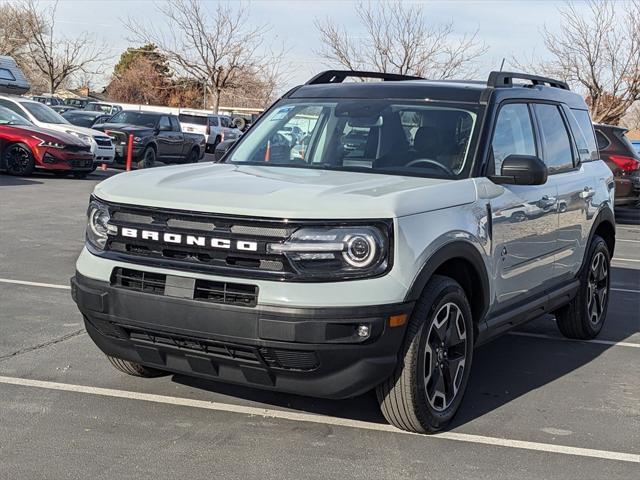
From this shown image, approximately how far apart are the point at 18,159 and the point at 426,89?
14.8 m

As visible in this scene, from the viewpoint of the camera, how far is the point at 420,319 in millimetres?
4379

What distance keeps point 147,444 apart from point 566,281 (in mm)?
3476

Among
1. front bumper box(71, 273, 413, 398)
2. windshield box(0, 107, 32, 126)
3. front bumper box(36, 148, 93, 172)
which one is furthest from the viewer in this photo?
windshield box(0, 107, 32, 126)

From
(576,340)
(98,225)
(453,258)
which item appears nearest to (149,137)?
(576,340)

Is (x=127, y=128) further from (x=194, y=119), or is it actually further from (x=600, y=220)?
(x=600, y=220)

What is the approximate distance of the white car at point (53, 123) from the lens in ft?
66.2

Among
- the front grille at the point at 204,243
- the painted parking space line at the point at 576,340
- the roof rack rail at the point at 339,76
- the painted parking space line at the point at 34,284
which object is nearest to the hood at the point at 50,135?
the painted parking space line at the point at 34,284

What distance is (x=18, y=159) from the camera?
18.7m

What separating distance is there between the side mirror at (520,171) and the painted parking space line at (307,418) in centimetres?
148

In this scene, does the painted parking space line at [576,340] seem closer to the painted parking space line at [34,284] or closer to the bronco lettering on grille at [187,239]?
the bronco lettering on grille at [187,239]

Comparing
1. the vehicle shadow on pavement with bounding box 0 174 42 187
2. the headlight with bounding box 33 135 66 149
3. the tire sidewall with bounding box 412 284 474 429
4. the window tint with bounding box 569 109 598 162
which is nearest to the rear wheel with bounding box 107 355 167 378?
the tire sidewall with bounding box 412 284 474 429

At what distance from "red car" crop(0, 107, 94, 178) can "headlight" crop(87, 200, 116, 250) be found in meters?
14.8

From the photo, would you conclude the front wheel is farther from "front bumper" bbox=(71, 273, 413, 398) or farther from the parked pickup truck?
the parked pickup truck

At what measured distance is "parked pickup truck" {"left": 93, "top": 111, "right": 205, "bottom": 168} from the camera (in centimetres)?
2400
